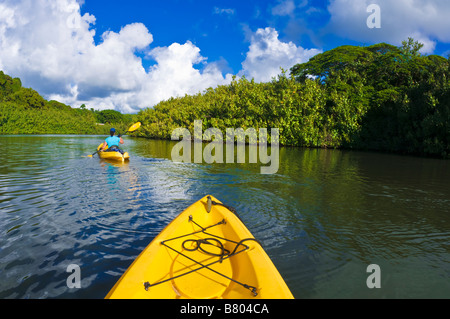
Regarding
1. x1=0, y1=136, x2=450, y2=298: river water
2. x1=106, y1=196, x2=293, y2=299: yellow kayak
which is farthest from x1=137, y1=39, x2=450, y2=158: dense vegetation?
x1=106, y1=196, x2=293, y2=299: yellow kayak

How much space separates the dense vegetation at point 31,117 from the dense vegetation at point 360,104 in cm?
5239

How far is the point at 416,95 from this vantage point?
997 inches

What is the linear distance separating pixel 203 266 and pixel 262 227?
2788mm

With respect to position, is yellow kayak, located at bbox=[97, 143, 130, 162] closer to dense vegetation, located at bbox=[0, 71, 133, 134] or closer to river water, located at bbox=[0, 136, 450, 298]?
river water, located at bbox=[0, 136, 450, 298]

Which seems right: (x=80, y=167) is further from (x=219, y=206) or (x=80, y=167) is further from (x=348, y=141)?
(x=348, y=141)

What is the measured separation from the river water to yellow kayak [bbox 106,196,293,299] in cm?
97

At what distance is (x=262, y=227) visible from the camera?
19.4ft

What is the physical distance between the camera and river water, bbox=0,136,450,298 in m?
3.79

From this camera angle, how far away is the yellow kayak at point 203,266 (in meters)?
2.76

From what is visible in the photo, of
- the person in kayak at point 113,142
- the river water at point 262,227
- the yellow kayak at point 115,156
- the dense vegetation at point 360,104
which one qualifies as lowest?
the river water at point 262,227

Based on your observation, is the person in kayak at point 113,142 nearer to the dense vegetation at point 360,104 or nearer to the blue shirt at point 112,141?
the blue shirt at point 112,141

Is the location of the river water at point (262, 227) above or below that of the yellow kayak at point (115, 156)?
below

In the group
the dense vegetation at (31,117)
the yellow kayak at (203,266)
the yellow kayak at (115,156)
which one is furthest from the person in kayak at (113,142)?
the dense vegetation at (31,117)
